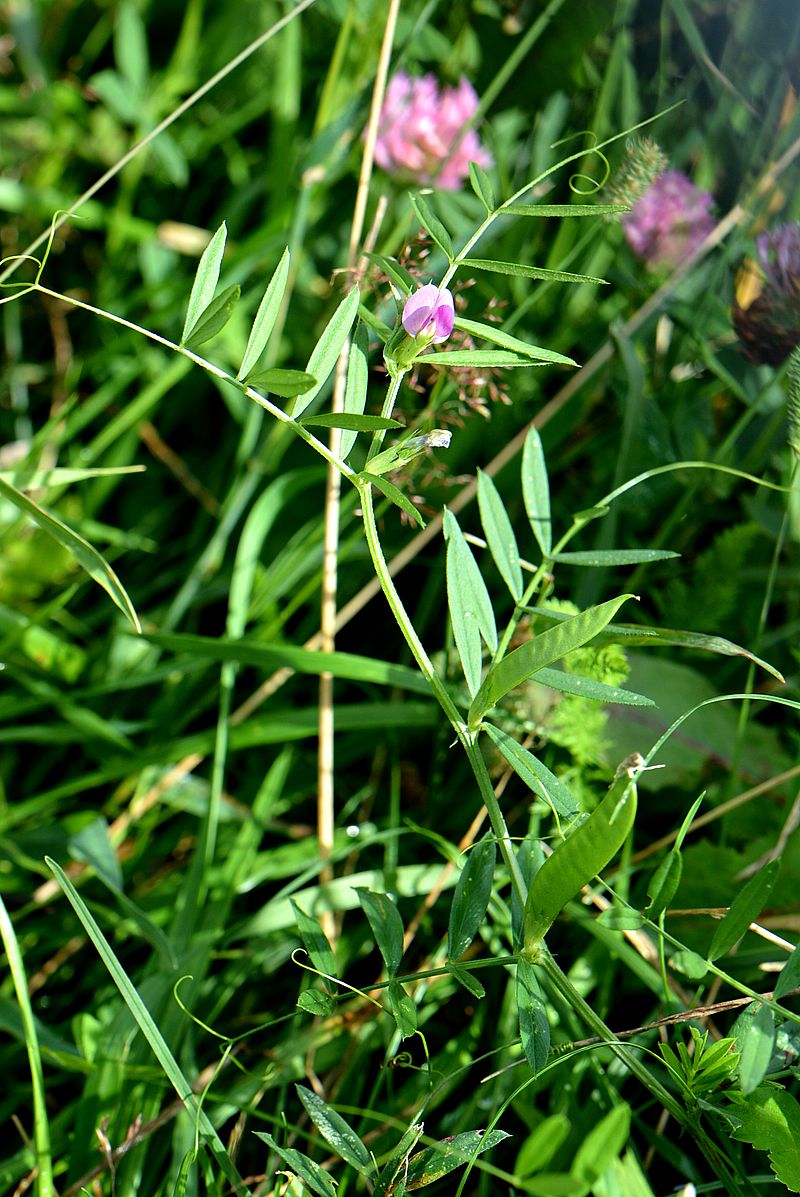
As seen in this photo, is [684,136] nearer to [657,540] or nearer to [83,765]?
[657,540]

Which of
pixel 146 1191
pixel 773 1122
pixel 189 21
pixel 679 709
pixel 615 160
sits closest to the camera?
pixel 773 1122

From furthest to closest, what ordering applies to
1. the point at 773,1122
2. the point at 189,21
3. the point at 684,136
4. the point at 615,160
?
the point at 189,21 < the point at 684,136 < the point at 615,160 < the point at 773,1122

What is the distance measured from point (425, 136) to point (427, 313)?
0.69 meters

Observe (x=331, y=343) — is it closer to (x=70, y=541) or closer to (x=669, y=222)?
(x=70, y=541)

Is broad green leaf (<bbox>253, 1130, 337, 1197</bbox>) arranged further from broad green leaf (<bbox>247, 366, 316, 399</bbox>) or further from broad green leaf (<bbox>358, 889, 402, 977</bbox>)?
broad green leaf (<bbox>247, 366, 316, 399</bbox>)

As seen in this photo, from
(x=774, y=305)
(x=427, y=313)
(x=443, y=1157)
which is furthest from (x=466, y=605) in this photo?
(x=774, y=305)

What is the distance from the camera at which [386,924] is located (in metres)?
0.61

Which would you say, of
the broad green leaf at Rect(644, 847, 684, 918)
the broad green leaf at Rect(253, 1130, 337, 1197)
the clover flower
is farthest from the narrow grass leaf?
the clover flower

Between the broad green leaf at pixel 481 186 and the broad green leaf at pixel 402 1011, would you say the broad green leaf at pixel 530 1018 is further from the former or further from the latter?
the broad green leaf at pixel 481 186

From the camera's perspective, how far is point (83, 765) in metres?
1.05

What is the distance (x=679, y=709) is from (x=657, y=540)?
161 millimetres

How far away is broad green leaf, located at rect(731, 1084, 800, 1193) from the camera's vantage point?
0.54 metres

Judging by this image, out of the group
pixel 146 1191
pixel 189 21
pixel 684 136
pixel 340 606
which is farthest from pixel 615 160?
pixel 146 1191

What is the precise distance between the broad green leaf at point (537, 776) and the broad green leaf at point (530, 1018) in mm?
81
